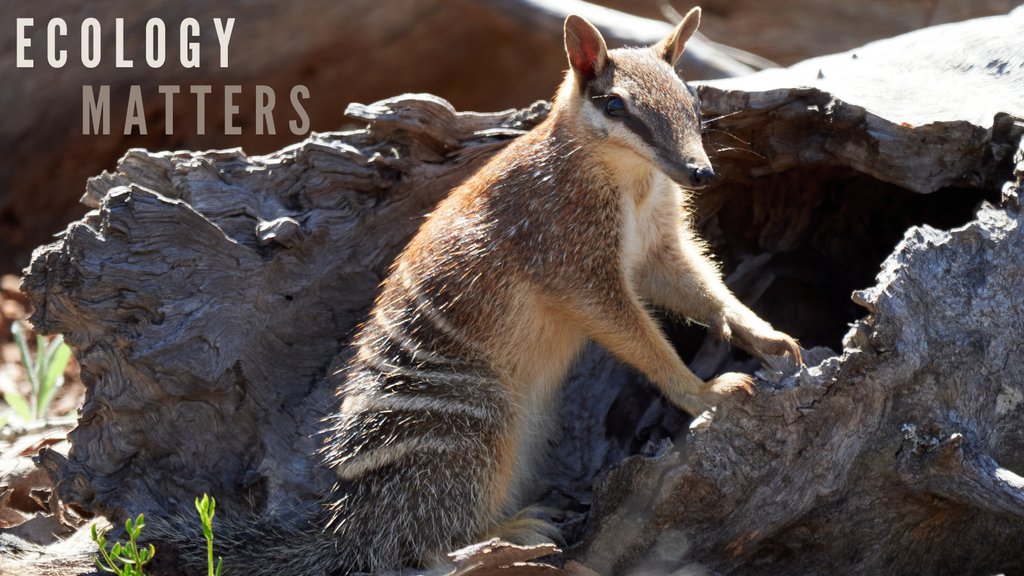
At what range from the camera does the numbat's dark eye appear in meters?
4.34

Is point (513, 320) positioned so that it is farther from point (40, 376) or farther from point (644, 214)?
point (40, 376)

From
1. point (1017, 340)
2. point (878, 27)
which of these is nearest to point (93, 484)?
point (1017, 340)

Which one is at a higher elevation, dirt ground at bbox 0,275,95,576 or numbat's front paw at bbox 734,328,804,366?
numbat's front paw at bbox 734,328,804,366

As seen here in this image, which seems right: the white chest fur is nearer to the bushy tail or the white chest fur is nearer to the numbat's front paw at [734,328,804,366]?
the numbat's front paw at [734,328,804,366]

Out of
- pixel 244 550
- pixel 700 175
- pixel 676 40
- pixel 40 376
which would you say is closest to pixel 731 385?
pixel 700 175

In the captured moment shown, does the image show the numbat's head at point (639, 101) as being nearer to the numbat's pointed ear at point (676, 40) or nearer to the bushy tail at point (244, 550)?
the numbat's pointed ear at point (676, 40)

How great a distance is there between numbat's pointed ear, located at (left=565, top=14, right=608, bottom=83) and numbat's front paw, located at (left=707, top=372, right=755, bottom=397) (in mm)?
1460

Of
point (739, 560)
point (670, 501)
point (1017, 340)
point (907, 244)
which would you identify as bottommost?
point (739, 560)

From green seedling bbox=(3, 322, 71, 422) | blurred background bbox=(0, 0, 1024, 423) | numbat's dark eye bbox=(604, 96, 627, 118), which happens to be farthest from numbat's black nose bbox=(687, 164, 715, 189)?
blurred background bbox=(0, 0, 1024, 423)

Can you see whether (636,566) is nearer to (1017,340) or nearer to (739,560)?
(739,560)

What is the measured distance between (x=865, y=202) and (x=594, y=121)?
63.0 inches

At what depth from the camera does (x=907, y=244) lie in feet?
12.5

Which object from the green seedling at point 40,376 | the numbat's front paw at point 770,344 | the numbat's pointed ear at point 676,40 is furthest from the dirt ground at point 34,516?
the numbat's pointed ear at point 676,40

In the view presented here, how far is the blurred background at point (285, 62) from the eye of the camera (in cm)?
809
